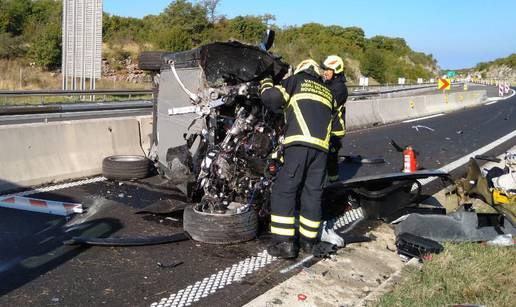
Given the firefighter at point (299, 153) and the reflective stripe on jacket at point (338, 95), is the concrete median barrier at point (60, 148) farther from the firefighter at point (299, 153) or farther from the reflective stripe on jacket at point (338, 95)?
the firefighter at point (299, 153)

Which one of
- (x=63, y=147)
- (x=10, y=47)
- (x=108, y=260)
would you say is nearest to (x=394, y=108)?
(x=63, y=147)

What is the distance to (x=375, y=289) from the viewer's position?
4.23 m

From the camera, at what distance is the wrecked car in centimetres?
533

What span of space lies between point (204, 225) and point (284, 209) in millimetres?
801

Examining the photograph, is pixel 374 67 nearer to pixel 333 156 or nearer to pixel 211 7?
pixel 211 7

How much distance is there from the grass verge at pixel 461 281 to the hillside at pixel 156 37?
2585 cm

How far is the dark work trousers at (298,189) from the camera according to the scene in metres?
4.94

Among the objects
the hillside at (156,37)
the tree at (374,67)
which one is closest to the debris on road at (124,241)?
the hillside at (156,37)

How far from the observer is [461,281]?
4.31 metres

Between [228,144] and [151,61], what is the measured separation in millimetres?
2367

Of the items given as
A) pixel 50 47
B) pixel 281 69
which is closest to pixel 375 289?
pixel 281 69

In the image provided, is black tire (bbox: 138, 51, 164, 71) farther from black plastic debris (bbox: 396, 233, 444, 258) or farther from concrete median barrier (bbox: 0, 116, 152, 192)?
black plastic debris (bbox: 396, 233, 444, 258)

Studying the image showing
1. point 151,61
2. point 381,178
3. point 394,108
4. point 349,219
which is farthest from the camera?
point 394,108

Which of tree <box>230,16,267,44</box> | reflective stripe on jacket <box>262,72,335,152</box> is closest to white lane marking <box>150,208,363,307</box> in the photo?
reflective stripe on jacket <box>262,72,335,152</box>
